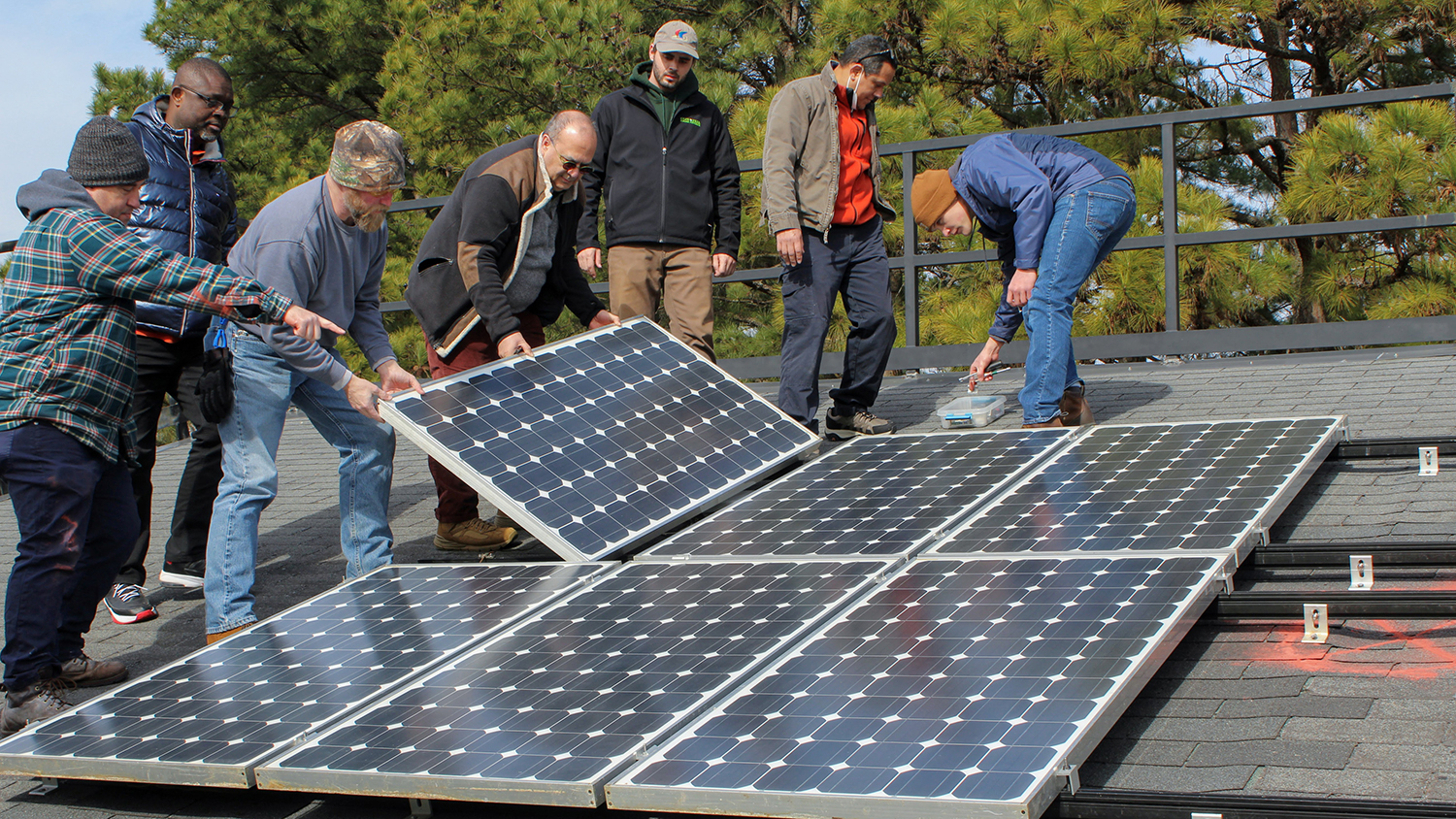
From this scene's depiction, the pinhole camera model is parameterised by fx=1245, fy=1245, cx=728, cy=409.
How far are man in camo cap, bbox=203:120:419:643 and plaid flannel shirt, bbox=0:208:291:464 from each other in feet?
2.03

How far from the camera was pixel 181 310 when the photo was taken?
5.83m

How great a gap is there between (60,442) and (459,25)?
671 inches

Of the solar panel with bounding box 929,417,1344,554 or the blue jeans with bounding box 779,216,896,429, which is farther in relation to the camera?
the blue jeans with bounding box 779,216,896,429

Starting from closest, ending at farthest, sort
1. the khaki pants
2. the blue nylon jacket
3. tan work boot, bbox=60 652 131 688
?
tan work boot, bbox=60 652 131 688 → the blue nylon jacket → the khaki pants

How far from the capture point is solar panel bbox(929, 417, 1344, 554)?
13.5 feet

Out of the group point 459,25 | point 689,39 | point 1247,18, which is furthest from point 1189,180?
point 459,25

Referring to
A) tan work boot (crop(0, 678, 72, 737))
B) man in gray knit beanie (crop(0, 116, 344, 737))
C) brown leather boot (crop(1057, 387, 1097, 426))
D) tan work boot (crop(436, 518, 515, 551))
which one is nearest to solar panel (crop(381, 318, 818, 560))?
tan work boot (crop(436, 518, 515, 551))

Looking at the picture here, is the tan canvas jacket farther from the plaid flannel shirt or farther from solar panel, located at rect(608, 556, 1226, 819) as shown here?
solar panel, located at rect(608, 556, 1226, 819)

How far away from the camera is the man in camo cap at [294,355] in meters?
4.88

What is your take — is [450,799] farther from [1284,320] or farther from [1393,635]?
[1284,320]

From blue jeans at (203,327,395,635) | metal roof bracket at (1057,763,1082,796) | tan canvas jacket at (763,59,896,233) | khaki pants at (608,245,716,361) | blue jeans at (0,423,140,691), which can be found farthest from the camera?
khaki pants at (608,245,716,361)

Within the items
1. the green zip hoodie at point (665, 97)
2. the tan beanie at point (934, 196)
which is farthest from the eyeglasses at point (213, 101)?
the tan beanie at point (934, 196)

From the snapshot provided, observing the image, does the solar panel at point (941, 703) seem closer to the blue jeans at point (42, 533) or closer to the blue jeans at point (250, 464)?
the blue jeans at point (42, 533)

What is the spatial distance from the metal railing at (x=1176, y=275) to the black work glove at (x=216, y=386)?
3981 millimetres
